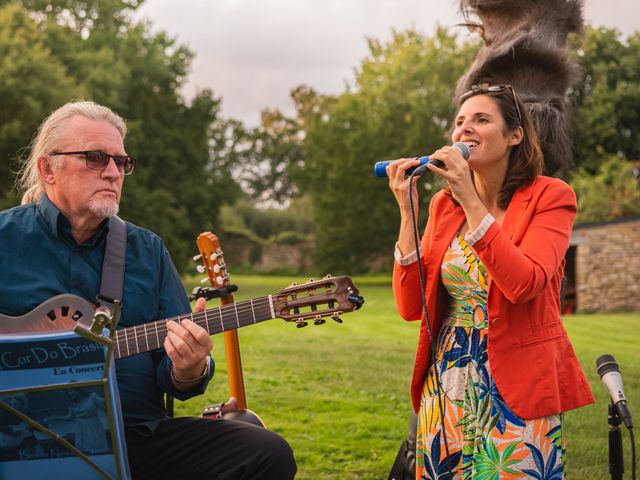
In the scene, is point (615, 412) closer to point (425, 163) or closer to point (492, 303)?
point (492, 303)

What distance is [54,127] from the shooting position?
386 cm

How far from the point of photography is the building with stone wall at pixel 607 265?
2505 centimetres

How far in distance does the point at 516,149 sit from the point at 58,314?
2140 mm

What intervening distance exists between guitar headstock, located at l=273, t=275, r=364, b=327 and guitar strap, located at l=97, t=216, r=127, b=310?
837 mm

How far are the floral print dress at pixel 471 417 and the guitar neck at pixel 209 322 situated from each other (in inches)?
31.0

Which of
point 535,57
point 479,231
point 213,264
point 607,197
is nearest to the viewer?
point 479,231

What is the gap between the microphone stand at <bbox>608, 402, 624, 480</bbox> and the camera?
3.03 m

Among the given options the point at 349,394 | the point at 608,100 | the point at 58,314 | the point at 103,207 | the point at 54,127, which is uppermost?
the point at 608,100

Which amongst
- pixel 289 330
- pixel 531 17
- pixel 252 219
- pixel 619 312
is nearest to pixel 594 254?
pixel 619 312

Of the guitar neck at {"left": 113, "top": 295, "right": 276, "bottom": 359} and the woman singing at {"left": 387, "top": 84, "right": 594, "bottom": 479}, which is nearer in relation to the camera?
the woman singing at {"left": 387, "top": 84, "right": 594, "bottom": 479}

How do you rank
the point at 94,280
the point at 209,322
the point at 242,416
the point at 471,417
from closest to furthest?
1. the point at 471,417
2. the point at 209,322
3. the point at 94,280
4. the point at 242,416

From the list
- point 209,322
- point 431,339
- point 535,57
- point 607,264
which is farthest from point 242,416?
point 607,264

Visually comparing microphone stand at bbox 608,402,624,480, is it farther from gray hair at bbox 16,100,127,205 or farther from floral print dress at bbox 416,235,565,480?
gray hair at bbox 16,100,127,205

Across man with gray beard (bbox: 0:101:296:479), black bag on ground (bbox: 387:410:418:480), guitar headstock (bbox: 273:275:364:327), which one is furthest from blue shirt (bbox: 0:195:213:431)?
black bag on ground (bbox: 387:410:418:480)
